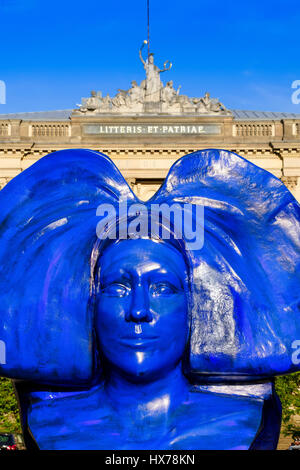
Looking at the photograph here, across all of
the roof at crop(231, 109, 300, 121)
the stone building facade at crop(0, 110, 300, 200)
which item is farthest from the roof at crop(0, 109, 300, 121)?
the stone building facade at crop(0, 110, 300, 200)

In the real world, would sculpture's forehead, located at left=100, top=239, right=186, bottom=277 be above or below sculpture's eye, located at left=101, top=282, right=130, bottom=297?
above

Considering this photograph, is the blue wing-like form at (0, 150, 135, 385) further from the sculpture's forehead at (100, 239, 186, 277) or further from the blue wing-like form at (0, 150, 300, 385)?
the sculpture's forehead at (100, 239, 186, 277)

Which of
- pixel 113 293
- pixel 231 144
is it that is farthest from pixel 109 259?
pixel 231 144

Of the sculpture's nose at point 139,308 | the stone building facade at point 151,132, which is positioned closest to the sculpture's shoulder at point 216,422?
the sculpture's nose at point 139,308

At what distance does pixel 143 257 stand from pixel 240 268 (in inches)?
18.7

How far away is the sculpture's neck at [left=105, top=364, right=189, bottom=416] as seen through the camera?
3.03 metres

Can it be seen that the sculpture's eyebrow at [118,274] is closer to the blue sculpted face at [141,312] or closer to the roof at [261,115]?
the blue sculpted face at [141,312]

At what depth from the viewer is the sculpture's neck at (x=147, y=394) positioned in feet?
9.93

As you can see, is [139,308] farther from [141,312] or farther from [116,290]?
[116,290]

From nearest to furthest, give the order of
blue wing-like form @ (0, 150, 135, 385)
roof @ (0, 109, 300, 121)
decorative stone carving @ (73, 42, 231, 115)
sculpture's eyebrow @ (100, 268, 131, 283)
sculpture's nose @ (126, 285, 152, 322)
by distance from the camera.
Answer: sculpture's nose @ (126, 285, 152, 322), sculpture's eyebrow @ (100, 268, 131, 283), blue wing-like form @ (0, 150, 135, 385), decorative stone carving @ (73, 42, 231, 115), roof @ (0, 109, 300, 121)

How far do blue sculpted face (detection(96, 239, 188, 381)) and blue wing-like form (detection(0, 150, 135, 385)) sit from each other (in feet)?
0.53

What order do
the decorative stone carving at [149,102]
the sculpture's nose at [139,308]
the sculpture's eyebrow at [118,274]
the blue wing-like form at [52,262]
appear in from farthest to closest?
the decorative stone carving at [149,102] < the blue wing-like form at [52,262] < the sculpture's eyebrow at [118,274] < the sculpture's nose at [139,308]

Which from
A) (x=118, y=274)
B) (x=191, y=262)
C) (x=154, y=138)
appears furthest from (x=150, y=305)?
(x=154, y=138)
